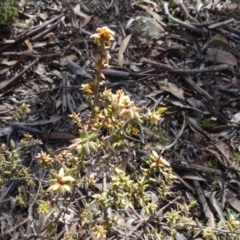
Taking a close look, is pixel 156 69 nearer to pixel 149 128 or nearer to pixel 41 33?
pixel 149 128

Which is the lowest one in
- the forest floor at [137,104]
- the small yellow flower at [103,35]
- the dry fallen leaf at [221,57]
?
the forest floor at [137,104]

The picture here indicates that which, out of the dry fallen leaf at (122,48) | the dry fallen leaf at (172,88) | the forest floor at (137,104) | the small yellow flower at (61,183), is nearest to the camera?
the small yellow flower at (61,183)

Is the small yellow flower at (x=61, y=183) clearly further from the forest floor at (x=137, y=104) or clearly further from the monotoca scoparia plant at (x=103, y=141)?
the forest floor at (x=137, y=104)

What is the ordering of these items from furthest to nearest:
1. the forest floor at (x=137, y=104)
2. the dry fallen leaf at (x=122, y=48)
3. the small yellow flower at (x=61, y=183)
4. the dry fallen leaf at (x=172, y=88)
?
the dry fallen leaf at (x=122, y=48), the dry fallen leaf at (x=172, y=88), the forest floor at (x=137, y=104), the small yellow flower at (x=61, y=183)

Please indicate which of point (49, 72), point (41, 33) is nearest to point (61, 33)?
point (41, 33)

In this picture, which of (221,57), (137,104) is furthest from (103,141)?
(221,57)

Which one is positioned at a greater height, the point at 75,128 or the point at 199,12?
the point at 199,12

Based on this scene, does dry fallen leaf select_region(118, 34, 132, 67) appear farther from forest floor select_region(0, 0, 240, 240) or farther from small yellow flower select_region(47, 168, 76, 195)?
small yellow flower select_region(47, 168, 76, 195)

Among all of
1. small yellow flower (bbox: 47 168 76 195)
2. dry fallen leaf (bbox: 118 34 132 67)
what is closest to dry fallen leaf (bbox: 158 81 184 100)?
dry fallen leaf (bbox: 118 34 132 67)

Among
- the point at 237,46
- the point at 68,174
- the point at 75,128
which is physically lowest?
the point at 75,128

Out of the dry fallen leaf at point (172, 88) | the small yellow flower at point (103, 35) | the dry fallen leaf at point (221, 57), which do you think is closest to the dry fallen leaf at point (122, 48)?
the dry fallen leaf at point (172, 88)

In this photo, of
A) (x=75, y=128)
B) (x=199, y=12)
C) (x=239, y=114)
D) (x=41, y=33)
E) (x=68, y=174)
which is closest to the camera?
(x=68, y=174)
